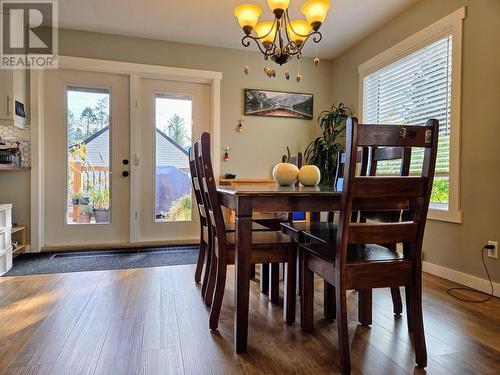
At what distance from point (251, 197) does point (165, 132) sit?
2.80 m

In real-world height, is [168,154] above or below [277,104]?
below

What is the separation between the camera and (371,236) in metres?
1.35

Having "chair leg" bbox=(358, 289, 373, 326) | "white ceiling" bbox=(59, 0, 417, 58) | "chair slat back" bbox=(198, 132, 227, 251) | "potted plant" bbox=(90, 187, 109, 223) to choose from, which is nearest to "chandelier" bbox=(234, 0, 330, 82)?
"white ceiling" bbox=(59, 0, 417, 58)

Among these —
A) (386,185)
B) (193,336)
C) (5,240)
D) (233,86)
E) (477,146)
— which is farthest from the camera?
(233,86)

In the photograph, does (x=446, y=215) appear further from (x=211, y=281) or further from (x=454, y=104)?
(x=211, y=281)

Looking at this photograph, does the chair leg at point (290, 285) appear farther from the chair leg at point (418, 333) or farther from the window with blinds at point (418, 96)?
the window with blinds at point (418, 96)

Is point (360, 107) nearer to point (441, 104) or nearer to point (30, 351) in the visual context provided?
point (441, 104)

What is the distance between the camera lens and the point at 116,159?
12.5ft

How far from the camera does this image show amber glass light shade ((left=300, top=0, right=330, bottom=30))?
217cm

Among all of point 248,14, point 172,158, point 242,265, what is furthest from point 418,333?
point 172,158

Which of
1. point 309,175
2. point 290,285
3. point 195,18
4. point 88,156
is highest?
point 195,18

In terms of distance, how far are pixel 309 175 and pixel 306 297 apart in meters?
0.77

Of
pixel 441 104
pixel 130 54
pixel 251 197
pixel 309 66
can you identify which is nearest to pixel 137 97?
pixel 130 54

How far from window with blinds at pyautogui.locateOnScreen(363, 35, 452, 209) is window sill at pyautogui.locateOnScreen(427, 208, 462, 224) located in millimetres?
78
